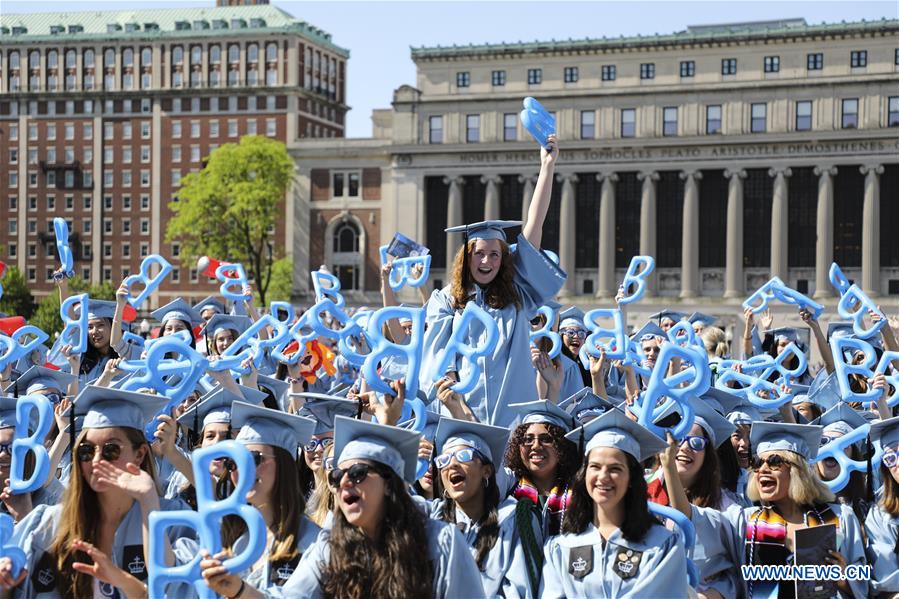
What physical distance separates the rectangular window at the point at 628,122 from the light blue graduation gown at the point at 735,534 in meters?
77.7

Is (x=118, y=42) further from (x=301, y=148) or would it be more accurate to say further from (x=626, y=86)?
(x=626, y=86)

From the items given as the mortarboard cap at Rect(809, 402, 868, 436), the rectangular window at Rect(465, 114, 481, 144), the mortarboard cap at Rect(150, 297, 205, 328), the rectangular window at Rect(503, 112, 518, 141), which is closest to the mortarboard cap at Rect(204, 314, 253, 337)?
the mortarboard cap at Rect(150, 297, 205, 328)

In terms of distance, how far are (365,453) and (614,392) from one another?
872cm

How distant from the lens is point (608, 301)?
3273 inches

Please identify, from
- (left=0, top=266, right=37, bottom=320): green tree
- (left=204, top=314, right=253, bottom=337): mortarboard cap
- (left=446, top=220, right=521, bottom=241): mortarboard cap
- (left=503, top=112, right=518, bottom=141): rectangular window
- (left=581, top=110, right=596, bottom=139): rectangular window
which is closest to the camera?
(left=446, top=220, right=521, bottom=241): mortarboard cap

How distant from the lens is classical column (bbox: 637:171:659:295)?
84188 millimetres

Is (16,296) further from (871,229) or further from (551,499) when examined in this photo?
(551,499)

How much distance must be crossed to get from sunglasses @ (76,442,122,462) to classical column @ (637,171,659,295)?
78016 mm

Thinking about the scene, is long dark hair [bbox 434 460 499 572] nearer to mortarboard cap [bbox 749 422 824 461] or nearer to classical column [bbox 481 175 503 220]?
mortarboard cap [bbox 749 422 824 461]

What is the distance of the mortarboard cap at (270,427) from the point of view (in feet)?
23.4

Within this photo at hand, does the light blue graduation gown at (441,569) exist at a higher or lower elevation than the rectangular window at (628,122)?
lower

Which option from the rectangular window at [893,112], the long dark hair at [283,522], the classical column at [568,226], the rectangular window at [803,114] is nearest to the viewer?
the long dark hair at [283,522]

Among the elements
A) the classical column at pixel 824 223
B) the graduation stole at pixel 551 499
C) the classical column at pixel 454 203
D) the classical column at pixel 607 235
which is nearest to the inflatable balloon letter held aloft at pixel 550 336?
the graduation stole at pixel 551 499

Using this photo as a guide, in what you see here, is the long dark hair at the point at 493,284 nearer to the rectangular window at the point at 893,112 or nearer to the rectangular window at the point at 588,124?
the rectangular window at the point at 893,112
